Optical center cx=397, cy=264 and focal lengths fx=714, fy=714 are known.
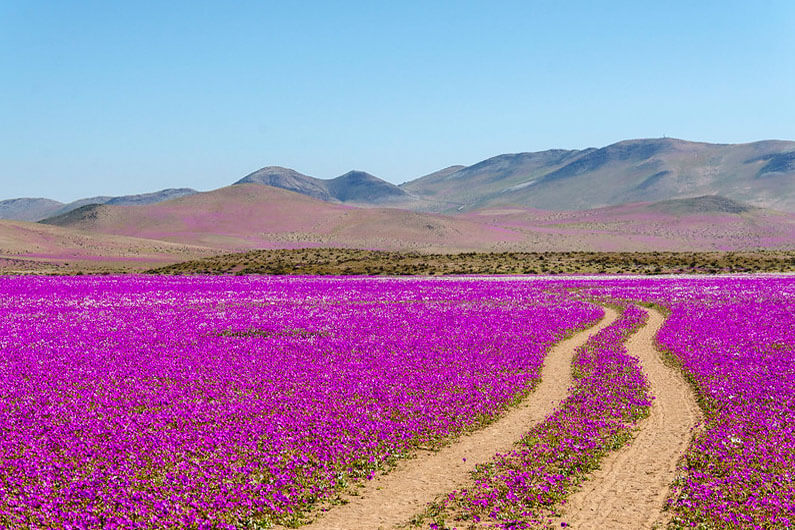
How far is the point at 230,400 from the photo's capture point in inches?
606

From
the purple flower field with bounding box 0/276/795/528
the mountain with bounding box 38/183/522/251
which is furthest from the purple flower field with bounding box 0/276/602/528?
the mountain with bounding box 38/183/522/251

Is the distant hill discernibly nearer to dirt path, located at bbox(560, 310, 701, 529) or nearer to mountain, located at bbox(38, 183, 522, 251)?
mountain, located at bbox(38, 183, 522, 251)

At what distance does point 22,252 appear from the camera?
10869cm

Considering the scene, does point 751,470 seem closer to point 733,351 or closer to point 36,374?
point 733,351

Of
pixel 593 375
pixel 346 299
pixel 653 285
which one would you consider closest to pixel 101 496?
pixel 593 375

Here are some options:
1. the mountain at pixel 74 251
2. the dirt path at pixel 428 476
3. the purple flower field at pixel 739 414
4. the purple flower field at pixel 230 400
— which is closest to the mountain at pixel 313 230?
the mountain at pixel 74 251

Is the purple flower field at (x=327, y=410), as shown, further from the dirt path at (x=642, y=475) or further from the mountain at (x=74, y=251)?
the mountain at (x=74, y=251)

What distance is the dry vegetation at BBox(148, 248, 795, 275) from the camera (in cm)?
7100

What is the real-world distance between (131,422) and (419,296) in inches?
1116

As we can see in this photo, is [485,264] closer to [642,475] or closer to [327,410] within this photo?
[327,410]

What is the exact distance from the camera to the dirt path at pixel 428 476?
10.1 m

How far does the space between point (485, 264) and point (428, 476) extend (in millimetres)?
68175

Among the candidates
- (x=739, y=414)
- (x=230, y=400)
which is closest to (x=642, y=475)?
(x=739, y=414)

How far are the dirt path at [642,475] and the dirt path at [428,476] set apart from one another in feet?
6.39
